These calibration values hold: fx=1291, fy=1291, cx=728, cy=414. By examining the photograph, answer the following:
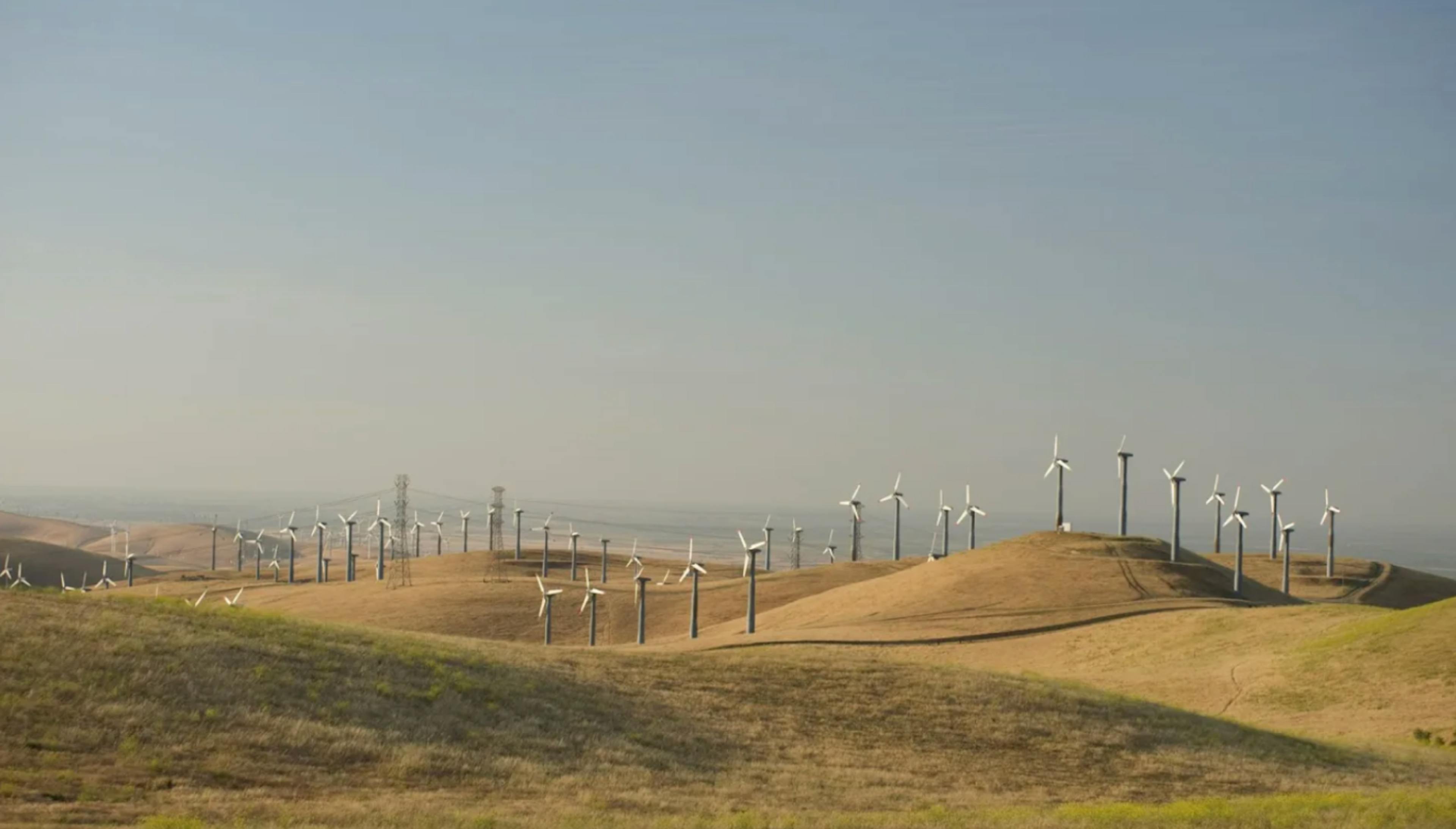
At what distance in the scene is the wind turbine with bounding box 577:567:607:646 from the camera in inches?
4237

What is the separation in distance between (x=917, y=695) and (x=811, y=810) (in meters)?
17.8

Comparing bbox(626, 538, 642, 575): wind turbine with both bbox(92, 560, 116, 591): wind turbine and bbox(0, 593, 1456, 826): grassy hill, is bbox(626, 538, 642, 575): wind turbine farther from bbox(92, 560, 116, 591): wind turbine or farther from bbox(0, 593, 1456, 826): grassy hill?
bbox(0, 593, 1456, 826): grassy hill

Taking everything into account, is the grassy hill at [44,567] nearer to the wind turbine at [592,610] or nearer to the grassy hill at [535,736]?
the wind turbine at [592,610]

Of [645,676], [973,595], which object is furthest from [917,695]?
[973,595]

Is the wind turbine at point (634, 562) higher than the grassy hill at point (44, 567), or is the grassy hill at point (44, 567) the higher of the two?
the wind turbine at point (634, 562)

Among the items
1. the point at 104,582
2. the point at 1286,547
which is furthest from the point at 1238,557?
the point at 104,582

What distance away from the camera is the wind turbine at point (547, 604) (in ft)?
354

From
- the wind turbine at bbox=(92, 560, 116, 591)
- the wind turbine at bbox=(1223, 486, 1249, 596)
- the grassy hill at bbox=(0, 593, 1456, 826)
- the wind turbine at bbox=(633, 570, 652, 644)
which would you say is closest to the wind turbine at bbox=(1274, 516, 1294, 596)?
the wind turbine at bbox=(1223, 486, 1249, 596)

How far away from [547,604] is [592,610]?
522 centimetres

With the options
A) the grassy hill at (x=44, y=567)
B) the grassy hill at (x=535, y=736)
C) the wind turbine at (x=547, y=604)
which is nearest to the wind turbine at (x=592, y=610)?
the wind turbine at (x=547, y=604)

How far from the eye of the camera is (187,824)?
24625 millimetres

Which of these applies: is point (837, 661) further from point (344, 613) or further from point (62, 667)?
point (344, 613)

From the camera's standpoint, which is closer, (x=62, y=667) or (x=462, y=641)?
(x=62, y=667)

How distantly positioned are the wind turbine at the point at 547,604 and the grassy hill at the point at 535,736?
55.3 m
